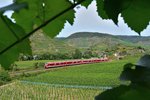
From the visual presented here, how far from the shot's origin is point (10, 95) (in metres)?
12.6

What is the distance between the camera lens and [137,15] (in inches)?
13.2

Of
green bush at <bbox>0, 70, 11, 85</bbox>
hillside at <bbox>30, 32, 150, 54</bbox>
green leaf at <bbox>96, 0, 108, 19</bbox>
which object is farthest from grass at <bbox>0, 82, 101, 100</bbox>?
hillside at <bbox>30, 32, 150, 54</bbox>

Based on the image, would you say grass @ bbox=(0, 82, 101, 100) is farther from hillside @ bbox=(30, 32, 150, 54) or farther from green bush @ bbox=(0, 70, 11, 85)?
hillside @ bbox=(30, 32, 150, 54)

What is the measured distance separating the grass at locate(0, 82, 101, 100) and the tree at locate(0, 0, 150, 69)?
1086 centimetres

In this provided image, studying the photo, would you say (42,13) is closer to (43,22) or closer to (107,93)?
(43,22)

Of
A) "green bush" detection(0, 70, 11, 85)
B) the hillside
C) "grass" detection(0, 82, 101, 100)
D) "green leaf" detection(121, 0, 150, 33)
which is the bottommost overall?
"grass" detection(0, 82, 101, 100)

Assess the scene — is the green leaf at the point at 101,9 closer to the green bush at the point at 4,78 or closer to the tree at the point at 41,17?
the tree at the point at 41,17

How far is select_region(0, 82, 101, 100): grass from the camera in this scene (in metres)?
11.7

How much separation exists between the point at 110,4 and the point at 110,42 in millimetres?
44095

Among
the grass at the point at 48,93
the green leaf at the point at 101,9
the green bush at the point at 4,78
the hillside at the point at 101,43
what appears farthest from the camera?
the hillside at the point at 101,43

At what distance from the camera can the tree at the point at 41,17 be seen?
1.02 ft

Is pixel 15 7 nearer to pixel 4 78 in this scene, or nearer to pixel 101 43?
pixel 4 78

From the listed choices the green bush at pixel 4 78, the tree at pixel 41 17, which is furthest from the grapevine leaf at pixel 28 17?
the green bush at pixel 4 78

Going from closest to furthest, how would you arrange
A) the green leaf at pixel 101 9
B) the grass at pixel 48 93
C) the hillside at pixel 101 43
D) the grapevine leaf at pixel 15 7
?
the grapevine leaf at pixel 15 7, the green leaf at pixel 101 9, the grass at pixel 48 93, the hillside at pixel 101 43
